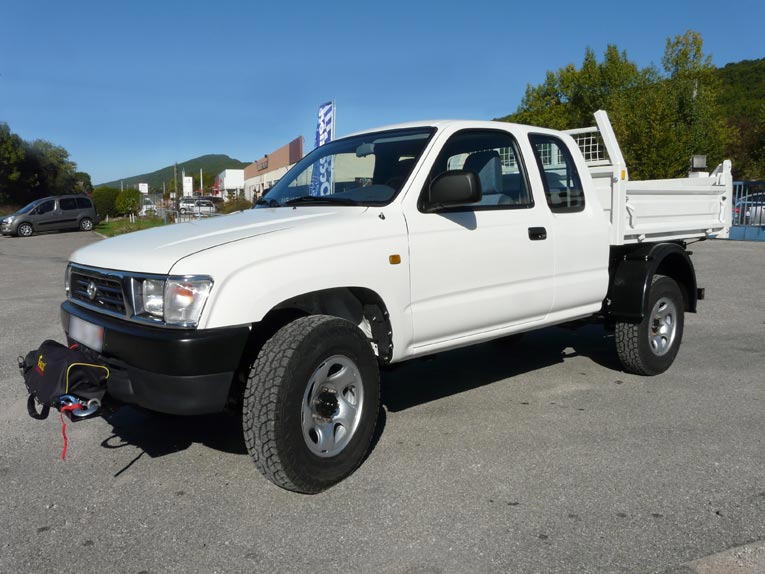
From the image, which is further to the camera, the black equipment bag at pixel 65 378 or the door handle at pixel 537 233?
the door handle at pixel 537 233

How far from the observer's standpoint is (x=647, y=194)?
555cm

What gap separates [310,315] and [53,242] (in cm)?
2408

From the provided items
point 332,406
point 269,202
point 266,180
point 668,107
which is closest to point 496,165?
point 269,202

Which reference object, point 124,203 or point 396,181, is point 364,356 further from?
point 124,203

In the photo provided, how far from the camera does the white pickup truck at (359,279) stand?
10.3ft

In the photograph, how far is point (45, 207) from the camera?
2908 centimetres

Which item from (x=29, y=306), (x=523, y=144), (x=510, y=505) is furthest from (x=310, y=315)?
(x=29, y=306)

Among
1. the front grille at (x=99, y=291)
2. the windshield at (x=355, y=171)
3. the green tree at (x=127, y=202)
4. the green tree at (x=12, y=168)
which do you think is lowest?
the front grille at (x=99, y=291)

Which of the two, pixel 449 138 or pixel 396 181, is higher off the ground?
pixel 449 138

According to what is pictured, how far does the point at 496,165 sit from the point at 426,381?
6.45 feet

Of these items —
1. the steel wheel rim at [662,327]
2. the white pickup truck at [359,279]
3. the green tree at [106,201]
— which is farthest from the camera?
the green tree at [106,201]

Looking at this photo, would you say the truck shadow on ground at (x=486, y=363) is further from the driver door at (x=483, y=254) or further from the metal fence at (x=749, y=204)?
the metal fence at (x=749, y=204)

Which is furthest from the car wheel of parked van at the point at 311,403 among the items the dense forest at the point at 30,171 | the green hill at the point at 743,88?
the dense forest at the point at 30,171

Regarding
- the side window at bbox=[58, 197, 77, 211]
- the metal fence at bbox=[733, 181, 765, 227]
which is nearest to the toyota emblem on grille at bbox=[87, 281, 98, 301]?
the metal fence at bbox=[733, 181, 765, 227]
